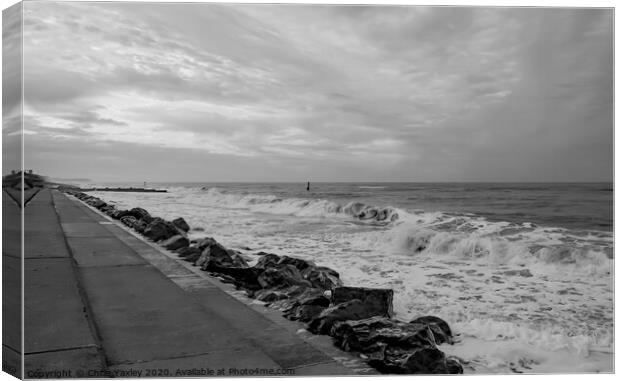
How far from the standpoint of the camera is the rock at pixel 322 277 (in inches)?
185

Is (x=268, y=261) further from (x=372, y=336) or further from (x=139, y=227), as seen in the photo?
(x=139, y=227)

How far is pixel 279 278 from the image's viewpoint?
443cm

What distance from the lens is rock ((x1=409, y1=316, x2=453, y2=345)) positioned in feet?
10.7

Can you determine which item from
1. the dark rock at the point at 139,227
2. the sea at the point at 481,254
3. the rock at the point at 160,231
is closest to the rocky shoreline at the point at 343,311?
the sea at the point at 481,254

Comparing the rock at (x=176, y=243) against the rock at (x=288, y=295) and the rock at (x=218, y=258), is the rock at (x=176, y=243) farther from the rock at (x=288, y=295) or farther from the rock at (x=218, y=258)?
the rock at (x=288, y=295)

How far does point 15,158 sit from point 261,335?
6.62 feet

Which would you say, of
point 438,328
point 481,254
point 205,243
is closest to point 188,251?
point 205,243

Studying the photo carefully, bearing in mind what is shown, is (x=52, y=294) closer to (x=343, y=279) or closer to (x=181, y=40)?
(x=181, y=40)

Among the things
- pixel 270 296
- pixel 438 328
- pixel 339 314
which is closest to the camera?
pixel 339 314

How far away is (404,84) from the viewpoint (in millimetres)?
3443

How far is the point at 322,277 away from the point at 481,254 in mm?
2509

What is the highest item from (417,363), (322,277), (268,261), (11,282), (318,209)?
(318,209)

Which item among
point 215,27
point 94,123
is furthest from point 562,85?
point 94,123

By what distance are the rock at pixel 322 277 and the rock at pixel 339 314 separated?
125 cm
